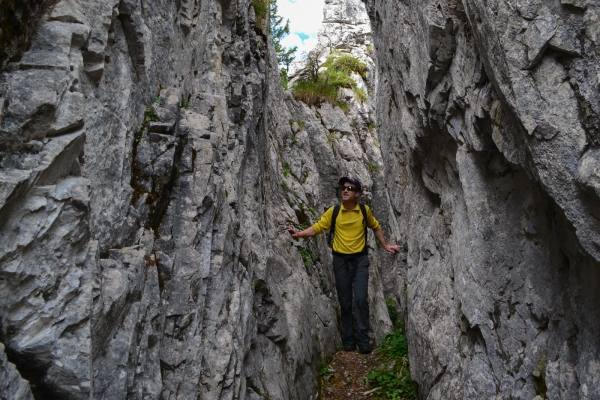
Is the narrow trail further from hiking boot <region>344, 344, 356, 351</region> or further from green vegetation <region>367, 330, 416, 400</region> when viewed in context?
hiking boot <region>344, 344, 356, 351</region>

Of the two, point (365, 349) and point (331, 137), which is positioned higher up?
point (331, 137)

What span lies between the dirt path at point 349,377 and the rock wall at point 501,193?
130 cm

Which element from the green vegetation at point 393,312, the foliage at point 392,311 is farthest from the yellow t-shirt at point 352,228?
the foliage at point 392,311

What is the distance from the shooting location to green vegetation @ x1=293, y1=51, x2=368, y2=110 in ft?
73.4

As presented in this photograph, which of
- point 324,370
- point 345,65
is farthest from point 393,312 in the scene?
point 345,65

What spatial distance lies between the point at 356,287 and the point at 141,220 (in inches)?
245

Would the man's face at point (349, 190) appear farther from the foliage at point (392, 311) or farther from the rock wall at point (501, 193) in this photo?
the foliage at point (392, 311)

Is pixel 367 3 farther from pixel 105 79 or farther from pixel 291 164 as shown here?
pixel 105 79

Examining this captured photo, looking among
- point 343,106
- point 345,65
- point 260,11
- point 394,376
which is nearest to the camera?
point 394,376

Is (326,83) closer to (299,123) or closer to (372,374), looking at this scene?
(299,123)

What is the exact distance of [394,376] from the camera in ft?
31.4

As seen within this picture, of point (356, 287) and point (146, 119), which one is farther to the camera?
point (356, 287)

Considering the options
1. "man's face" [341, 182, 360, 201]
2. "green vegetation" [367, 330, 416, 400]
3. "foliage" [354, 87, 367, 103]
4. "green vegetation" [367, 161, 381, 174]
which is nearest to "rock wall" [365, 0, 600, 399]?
"green vegetation" [367, 330, 416, 400]

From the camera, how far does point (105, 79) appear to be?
5.03 meters
